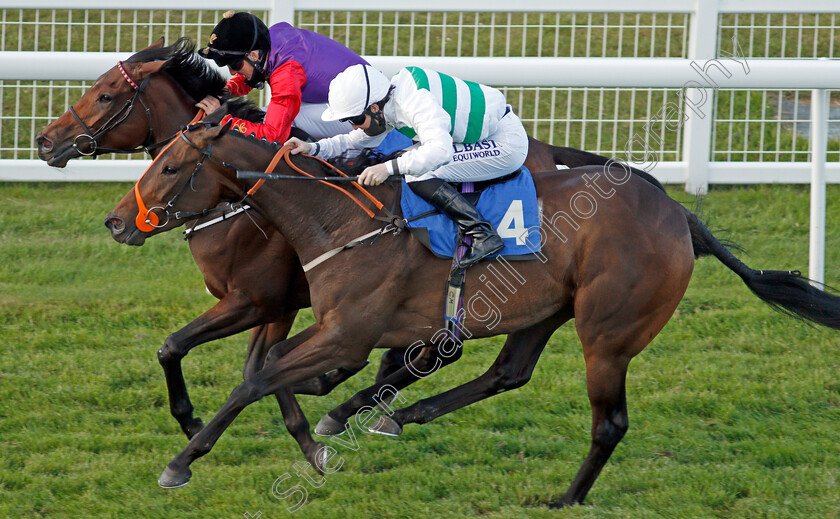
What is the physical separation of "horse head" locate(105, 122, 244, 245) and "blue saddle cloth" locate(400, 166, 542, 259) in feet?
2.37

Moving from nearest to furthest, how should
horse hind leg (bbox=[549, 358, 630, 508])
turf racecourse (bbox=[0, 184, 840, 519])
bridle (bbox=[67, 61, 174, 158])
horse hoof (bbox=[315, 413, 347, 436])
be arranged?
horse hind leg (bbox=[549, 358, 630, 508]) → turf racecourse (bbox=[0, 184, 840, 519]) → horse hoof (bbox=[315, 413, 347, 436]) → bridle (bbox=[67, 61, 174, 158])

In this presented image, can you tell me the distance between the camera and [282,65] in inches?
171

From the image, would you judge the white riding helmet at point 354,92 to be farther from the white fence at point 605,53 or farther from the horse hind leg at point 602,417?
the white fence at point 605,53

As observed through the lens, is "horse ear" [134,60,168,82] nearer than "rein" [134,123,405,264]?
No

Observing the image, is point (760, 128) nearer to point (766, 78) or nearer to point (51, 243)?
point (766, 78)

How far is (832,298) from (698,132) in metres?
3.31

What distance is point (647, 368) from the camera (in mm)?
5574

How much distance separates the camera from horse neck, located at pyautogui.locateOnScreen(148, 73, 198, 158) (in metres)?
4.64

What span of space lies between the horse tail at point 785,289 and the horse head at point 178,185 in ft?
6.52

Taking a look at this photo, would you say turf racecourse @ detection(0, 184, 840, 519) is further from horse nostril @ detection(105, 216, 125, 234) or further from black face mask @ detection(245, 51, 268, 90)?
black face mask @ detection(245, 51, 268, 90)

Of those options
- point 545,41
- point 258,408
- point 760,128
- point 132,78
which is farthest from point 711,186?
point 132,78

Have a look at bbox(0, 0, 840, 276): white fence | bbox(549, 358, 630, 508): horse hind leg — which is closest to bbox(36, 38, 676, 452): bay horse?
bbox(549, 358, 630, 508): horse hind leg

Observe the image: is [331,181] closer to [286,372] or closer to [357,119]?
[357,119]

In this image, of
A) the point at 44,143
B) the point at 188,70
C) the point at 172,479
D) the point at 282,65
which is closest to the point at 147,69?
the point at 188,70
